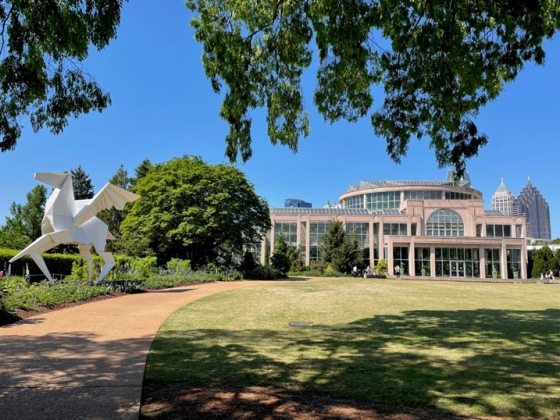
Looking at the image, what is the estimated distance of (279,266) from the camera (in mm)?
42812

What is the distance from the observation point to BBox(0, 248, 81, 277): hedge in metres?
25.9

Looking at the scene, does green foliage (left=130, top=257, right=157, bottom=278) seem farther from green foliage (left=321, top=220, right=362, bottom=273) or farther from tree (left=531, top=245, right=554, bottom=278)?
tree (left=531, top=245, right=554, bottom=278)

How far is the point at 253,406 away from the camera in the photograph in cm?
489

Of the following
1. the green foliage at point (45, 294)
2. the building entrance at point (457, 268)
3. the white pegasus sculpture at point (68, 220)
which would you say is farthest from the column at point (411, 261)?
the green foliage at point (45, 294)

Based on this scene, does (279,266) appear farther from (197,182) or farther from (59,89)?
(59,89)

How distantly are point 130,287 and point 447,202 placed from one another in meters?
55.3

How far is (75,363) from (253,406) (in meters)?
3.56

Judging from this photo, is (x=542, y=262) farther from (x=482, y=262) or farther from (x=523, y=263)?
(x=482, y=262)

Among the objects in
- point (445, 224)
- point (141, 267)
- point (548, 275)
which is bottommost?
point (548, 275)

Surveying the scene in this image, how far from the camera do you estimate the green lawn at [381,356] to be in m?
5.52

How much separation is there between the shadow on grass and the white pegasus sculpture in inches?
382

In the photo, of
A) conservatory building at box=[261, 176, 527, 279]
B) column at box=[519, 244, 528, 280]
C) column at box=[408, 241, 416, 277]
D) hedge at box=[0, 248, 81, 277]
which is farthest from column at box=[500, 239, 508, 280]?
hedge at box=[0, 248, 81, 277]

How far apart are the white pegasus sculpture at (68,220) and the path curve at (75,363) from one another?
4931mm

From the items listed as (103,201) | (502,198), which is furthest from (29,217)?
(502,198)
